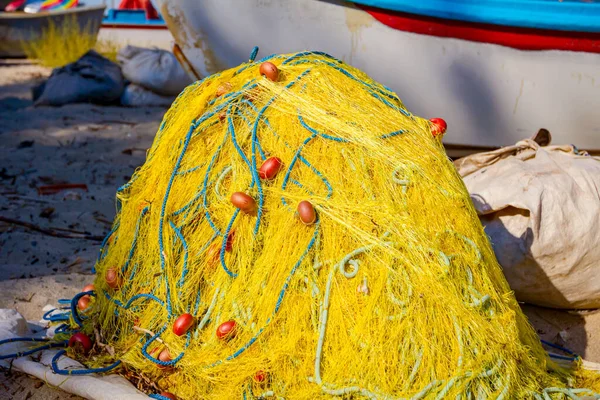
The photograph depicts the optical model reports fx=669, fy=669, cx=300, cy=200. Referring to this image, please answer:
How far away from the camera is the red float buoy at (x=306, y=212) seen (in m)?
2.18

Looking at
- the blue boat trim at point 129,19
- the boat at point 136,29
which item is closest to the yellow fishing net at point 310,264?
the boat at point 136,29

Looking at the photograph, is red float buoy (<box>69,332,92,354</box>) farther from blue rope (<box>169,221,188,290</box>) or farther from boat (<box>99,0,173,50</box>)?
boat (<box>99,0,173,50</box>)

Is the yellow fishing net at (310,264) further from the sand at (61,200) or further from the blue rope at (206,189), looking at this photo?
the sand at (61,200)

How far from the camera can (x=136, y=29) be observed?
12789 millimetres

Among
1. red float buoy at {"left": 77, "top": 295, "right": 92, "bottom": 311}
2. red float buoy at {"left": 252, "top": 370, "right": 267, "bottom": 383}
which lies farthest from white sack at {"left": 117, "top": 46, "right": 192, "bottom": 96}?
red float buoy at {"left": 252, "top": 370, "right": 267, "bottom": 383}

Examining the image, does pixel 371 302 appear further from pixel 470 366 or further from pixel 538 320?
pixel 538 320

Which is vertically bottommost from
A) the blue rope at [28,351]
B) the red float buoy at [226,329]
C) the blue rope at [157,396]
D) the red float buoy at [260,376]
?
the blue rope at [28,351]

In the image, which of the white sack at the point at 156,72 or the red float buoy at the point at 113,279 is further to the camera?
the white sack at the point at 156,72

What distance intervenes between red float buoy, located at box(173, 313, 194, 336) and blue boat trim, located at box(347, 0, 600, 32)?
3.32 m

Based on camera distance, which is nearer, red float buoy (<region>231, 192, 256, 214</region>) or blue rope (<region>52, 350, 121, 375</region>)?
red float buoy (<region>231, 192, 256, 214</region>)

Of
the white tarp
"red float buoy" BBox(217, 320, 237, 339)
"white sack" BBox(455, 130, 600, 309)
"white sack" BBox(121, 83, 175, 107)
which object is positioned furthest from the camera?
"white sack" BBox(121, 83, 175, 107)

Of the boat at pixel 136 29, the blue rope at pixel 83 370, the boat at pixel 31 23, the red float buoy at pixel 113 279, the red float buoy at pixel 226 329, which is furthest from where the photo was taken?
the boat at pixel 136 29

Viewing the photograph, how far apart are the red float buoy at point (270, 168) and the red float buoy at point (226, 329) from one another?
1.67 ft

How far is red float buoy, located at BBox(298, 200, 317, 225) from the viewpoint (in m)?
2.18
